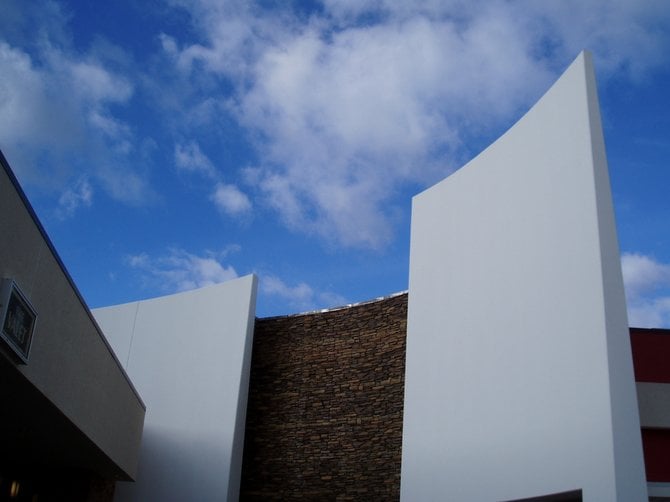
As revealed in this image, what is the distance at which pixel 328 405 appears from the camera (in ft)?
45.2

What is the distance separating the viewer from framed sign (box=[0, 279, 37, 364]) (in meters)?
6.12

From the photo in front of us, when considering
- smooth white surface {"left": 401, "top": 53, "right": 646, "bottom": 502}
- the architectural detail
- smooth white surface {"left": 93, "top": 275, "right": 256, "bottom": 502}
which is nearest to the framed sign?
the architectural detail

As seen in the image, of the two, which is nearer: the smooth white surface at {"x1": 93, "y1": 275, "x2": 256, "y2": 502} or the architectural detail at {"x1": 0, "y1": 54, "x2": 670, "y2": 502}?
the architectural detail at {"x1": 0, "y1": 54, "x2": 670, "y2": 502}

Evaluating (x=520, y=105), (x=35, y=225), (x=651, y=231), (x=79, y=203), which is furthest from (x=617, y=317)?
(x=79, y=203)

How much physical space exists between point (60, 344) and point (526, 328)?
5563 mm

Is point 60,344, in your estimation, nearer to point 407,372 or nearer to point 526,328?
point 526,328

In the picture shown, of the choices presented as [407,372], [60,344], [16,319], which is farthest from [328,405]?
[16,319]

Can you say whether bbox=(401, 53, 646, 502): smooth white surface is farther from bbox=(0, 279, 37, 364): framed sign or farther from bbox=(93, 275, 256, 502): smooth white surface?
bbox=(0, 279, 37, 364): framed sign

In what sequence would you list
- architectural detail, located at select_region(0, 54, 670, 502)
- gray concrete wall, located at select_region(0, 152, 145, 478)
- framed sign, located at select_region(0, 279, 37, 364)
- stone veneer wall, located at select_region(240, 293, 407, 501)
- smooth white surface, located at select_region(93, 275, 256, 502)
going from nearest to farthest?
framed sign, located at select_region(0, 279, 37, 364)
gray concrete wall, located at select_region(0, 152, 145, 478)
architectural detail, located at select_region(0, 54, 670, 502)
stone veneer wall, located at select_region(240, 293, 407, 501)
smooth white surface, located at select_region(93, 275, 256, 502)

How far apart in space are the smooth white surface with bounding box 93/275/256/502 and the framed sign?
752 cm

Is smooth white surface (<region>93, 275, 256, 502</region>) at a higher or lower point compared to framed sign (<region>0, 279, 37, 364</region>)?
higher

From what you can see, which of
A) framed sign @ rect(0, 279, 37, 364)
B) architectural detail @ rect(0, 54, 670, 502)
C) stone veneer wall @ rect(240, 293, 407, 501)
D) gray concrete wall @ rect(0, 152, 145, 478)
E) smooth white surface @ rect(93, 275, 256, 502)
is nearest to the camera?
framed sign @ rect(0, 279, 37, 364)

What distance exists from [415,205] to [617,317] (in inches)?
221

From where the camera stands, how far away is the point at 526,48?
11.7 metres
